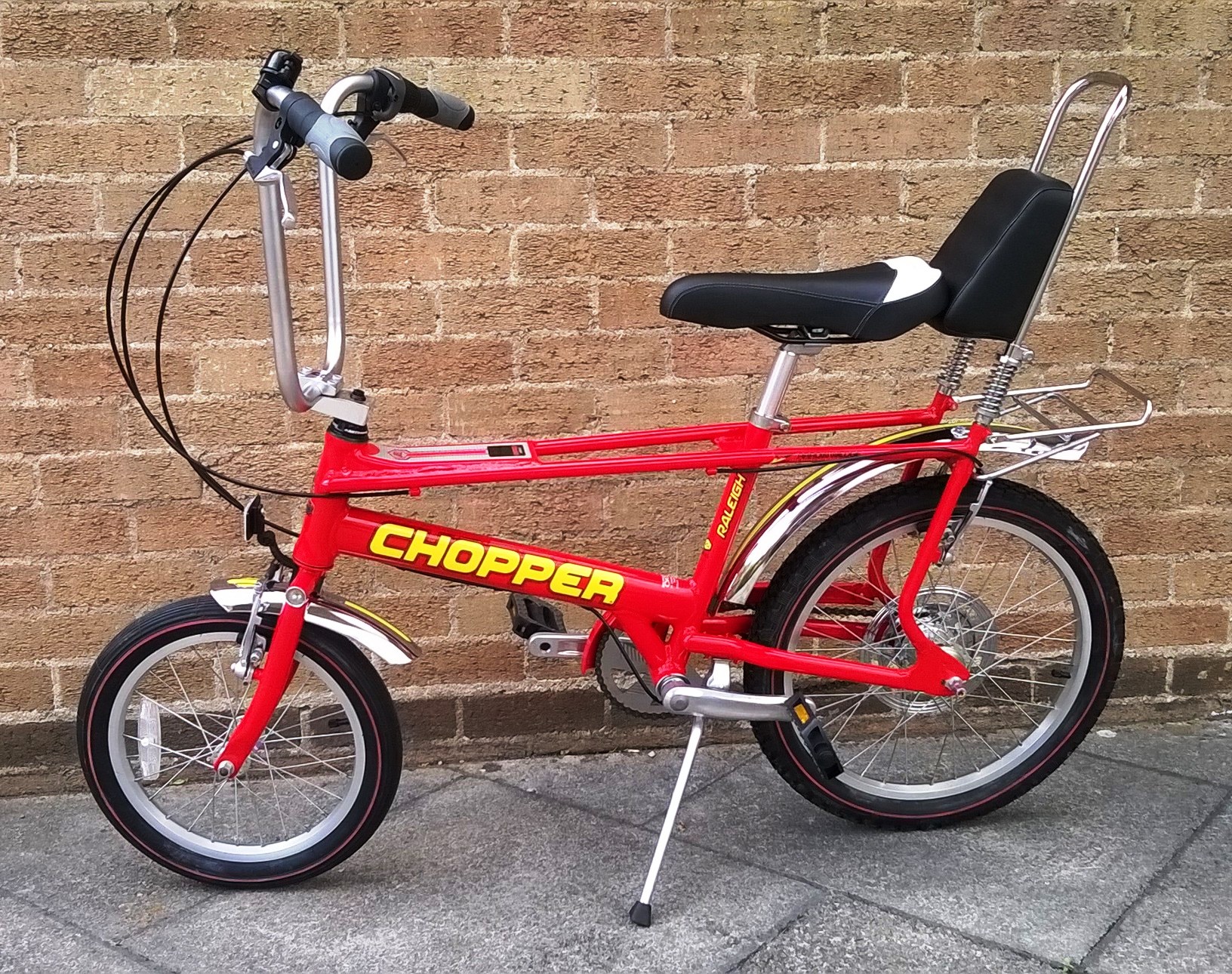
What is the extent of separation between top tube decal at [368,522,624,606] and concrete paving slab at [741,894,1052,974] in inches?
31.6

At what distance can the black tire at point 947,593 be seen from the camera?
2654 mm

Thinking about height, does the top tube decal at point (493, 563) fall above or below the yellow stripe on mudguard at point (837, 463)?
below

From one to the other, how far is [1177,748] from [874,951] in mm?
1401

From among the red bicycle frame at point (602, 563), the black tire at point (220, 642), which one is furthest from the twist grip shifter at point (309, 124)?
the black tire at point (220, 642)

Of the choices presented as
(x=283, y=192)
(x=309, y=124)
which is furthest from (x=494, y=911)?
(x=309, y=124)

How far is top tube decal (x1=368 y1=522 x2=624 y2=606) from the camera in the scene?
2494mm

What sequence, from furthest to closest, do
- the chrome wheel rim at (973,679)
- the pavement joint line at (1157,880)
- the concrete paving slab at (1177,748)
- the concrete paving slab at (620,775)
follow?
the concrete paving slab at (1177,748) < the concrete paving slab at (620,775) < the chrome wheel rim at (973,679) < the pavement joint line at (1157,880)

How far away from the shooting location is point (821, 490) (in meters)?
2.61

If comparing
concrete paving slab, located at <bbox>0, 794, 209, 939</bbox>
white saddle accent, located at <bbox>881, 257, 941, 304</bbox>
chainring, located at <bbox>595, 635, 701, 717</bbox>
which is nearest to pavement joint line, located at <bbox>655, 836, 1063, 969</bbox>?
chainring, located at <bbox>595, 635, 701, 717</bbox>

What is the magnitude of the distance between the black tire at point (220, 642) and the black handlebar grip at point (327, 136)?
1.10 metres

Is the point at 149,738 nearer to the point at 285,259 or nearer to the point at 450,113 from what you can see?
the point at 285,259

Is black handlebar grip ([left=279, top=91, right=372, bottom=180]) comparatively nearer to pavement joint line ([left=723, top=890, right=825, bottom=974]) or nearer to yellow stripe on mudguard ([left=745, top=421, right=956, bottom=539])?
yellow stripe on mudguard ([left=745, top=421, right=956, bottom=539])

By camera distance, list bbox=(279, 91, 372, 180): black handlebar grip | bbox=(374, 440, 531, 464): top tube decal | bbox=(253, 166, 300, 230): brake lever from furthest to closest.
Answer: bbox=(374, 440, 531, 464): top tube decal → bbox=(253, 166, 300, 230): brake lever → bbox=(279, 91, 372, 180): black handlebar grip

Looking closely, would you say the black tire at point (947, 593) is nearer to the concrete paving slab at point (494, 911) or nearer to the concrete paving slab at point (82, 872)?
the concrete paving slab at point (494, 911)
